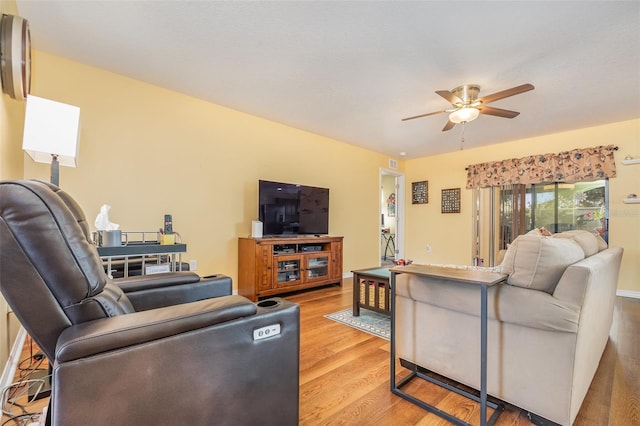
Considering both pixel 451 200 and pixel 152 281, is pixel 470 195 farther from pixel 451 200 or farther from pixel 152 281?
pixel 152 281

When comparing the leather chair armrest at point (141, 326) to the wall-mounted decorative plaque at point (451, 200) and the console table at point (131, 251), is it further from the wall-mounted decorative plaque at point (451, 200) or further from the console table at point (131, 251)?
the wall-mounted decorative plaque at point (451, 200)

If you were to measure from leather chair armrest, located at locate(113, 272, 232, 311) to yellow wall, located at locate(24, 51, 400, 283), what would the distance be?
1664 mm

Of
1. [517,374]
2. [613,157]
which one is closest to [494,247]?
Result: [613,157]

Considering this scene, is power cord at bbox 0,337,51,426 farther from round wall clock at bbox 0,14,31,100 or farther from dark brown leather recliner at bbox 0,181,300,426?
round wall clock at bbox 0,14,31,100

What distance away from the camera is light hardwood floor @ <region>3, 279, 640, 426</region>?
1419 mm

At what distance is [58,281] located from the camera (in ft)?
2.75

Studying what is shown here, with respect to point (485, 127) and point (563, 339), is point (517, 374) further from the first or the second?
point (485, 127)

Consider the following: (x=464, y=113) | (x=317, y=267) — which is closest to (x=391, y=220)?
(x=317, y=267)

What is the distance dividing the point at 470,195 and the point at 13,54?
19.5 feet

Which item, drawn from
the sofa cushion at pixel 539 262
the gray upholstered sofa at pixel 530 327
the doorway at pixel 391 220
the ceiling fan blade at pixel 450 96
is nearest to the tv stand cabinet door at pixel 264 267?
the gray upholstered sofa at pixel 530 327

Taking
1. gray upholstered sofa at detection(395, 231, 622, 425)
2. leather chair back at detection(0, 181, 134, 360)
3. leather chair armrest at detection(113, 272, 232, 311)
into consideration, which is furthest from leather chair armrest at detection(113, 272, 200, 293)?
gray upholstered sofa at detection(395, 231, 622, 425)

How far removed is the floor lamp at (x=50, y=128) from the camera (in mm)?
1658

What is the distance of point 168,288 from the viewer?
154cm

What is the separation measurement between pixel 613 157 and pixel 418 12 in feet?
13.2
